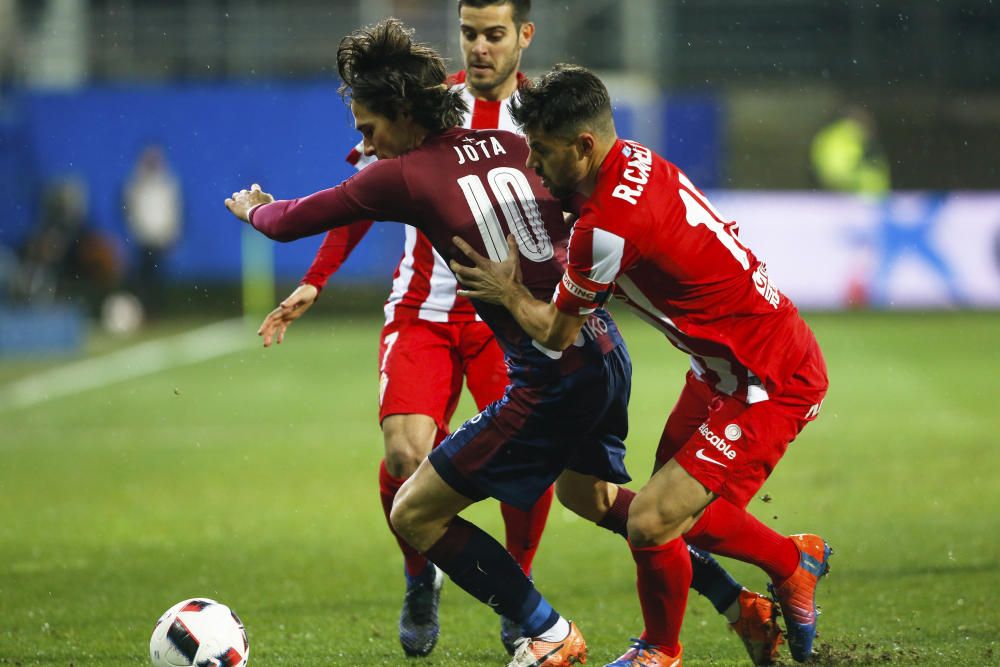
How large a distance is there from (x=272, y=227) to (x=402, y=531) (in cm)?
111

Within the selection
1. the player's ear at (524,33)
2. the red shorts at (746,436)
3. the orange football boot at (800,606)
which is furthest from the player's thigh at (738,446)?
the player's ear at (524,33)

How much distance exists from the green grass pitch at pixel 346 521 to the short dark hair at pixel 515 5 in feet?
8.27

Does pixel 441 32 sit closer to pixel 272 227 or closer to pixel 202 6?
pixel 202 6

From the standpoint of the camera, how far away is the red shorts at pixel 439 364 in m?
5.64

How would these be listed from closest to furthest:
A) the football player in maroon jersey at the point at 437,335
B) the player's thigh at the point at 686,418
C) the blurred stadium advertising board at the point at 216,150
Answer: the player's thigh at the point at 686,418, the football player in maroon jersey at the point at 437,335, the blurred stadium advertising board at the point at 216,150

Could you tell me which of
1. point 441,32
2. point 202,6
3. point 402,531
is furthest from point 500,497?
point 202,6

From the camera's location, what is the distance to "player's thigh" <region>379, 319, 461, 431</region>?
5.61 metres

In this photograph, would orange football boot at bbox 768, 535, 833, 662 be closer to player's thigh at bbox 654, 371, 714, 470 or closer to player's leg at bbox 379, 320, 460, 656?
player's thigh at bbox 654, 371, 714, 470

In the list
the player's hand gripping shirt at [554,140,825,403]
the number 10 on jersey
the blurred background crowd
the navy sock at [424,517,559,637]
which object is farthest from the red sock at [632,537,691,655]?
the blurred background crowd

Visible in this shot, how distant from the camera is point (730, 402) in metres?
4.68

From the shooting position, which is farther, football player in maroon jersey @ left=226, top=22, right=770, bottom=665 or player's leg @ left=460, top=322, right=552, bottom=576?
player's leg @ left=460, top=322, right=552, bottom=576

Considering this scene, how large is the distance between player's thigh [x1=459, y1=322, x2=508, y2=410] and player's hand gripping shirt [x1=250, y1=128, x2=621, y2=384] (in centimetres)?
108

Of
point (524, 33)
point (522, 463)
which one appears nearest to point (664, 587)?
point (522, 463)

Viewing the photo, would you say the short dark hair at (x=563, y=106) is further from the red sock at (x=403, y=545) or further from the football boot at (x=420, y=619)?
the football boot at (x=420, y=619)
